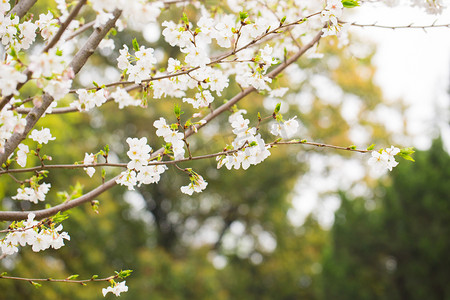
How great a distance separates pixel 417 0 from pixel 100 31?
1419 mm

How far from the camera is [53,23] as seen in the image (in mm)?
1863

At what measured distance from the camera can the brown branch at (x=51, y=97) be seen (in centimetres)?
151

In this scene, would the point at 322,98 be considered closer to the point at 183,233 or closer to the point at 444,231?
the point at 183,233

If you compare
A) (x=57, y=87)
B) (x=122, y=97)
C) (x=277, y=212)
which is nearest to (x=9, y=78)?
(x=57, y=87)

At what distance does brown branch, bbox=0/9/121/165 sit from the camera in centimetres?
151

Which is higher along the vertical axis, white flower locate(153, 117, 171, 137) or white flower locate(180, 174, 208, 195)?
white flower locate(153, 117, 171, 137)

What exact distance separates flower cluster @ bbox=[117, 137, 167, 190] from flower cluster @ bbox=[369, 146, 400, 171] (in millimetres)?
813

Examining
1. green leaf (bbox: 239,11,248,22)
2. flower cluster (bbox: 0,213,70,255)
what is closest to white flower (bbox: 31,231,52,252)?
flower cluster (bbox: 0,213,70,255)

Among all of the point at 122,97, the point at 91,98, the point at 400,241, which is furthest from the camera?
the point at 400,241

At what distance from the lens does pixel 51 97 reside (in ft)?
4.90

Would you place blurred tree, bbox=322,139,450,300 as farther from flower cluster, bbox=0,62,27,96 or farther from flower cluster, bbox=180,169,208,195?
flower cluster, bbox=0,62,27,96

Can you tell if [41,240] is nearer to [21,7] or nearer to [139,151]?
[139,151]

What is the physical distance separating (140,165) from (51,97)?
38 centimetres

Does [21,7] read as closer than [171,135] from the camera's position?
No
